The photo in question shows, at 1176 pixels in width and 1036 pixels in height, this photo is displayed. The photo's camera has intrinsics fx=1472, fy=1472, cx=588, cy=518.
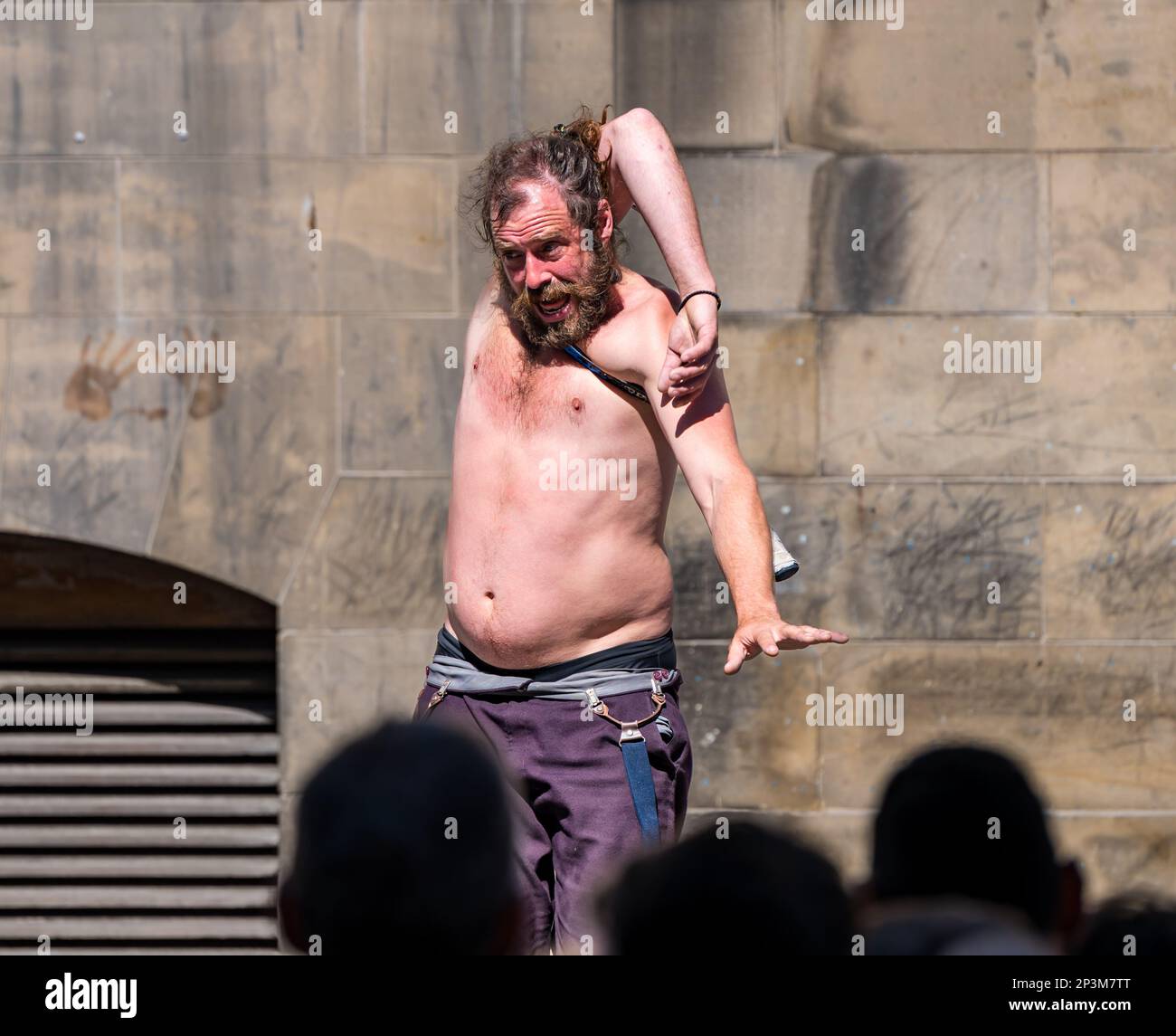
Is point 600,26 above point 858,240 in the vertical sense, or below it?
above

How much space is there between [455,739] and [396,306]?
3427mm

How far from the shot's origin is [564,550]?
3547 millimetres

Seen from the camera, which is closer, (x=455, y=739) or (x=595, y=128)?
(x=455, y=739)

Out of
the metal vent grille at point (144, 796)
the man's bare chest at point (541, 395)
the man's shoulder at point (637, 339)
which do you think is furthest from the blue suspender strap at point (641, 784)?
the metal vent grille at point (144, 796)

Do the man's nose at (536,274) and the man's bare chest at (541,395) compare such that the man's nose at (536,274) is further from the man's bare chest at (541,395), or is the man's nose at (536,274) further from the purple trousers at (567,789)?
the purple trousers at (567,789)

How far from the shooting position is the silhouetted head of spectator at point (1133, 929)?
160cm

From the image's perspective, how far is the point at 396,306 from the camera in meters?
5.10

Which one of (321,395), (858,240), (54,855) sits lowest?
(54,855)

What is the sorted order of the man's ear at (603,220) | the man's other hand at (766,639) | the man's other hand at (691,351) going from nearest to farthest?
the man's other hand at (766,639)
the man's other hand at (691,351)
the man's ear at (603,220)

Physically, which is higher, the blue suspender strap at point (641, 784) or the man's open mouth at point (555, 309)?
the man's open mouth at point (555, 309)

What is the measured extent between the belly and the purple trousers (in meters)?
0.15
